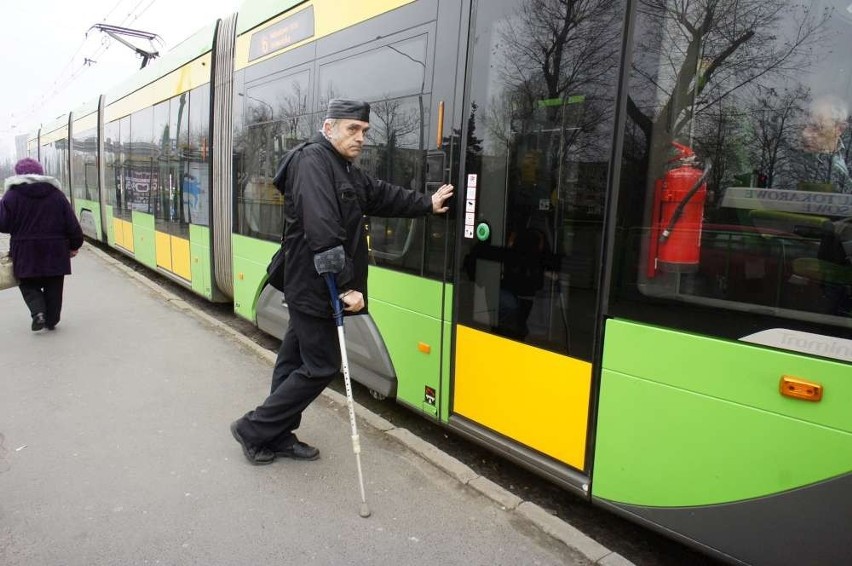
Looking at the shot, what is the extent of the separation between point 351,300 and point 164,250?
7.01 metres

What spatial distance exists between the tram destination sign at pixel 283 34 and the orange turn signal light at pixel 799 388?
407cm

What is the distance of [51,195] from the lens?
19.7 ft

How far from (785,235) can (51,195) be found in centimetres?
658

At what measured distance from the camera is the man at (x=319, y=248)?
9.05 ft

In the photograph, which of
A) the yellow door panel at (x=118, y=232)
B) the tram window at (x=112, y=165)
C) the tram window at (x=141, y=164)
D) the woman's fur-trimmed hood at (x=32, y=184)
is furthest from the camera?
the yellow door panel at (x=118, y=232)

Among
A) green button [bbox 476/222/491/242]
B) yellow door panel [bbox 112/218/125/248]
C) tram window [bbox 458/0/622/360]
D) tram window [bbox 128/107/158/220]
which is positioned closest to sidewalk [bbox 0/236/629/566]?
tram window [bbox 458/0/622/360]

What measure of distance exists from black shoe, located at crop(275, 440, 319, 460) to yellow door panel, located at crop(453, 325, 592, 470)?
2.91 ft

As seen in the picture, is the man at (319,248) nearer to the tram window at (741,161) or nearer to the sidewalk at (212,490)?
the sidewalk at (212,490)

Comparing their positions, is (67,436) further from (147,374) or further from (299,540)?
(299,540)

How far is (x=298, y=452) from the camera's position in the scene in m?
3.37

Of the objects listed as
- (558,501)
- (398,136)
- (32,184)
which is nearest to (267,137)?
(398,136)

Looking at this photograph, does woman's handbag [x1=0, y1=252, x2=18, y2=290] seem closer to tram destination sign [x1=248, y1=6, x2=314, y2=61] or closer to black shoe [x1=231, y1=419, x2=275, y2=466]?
tram destination sign [x1=248, y1=6, x2=314, y2=61]

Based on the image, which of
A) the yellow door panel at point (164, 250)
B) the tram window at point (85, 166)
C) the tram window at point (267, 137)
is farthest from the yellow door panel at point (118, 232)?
the tram window at point (267, 137)

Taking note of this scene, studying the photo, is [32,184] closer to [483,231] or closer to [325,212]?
[325,212]
